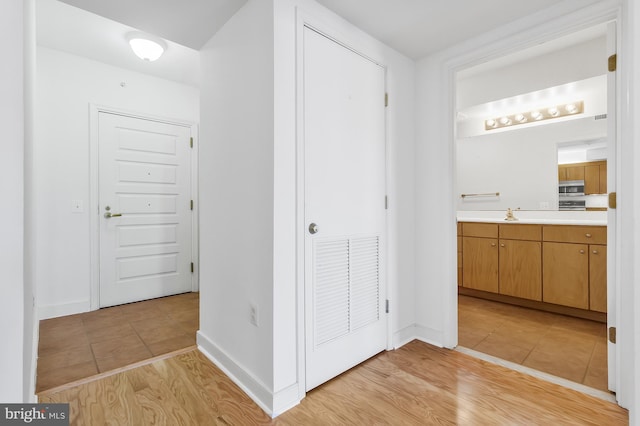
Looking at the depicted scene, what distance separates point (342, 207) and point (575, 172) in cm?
278

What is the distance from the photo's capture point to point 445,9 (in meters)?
1.85

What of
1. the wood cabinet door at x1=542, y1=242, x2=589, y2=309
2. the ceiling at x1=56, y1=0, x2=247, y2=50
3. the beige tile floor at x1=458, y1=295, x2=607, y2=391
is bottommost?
the beige tile floor at x1=458, y1=295, x2=607, y2=391

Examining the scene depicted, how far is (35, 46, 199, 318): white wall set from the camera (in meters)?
2.82

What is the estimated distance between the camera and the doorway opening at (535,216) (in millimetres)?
2447

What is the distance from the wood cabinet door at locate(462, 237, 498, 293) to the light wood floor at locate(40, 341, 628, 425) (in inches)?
59.1

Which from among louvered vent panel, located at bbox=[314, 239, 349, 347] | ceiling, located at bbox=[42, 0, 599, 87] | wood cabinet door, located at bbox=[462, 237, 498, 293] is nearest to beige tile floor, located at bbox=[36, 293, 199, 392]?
louvered vent panel, located at bbox=[314, 239, 349, 347]

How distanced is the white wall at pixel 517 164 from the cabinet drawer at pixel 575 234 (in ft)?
1.67

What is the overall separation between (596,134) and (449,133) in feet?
6.24

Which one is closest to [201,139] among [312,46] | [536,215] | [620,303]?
[312,46]

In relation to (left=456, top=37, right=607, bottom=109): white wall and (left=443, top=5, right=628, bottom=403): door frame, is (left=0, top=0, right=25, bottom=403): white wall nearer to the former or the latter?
(left=443, top=5, right=628, bottom=403): door frame

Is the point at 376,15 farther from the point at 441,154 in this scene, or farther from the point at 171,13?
the point at 171,13

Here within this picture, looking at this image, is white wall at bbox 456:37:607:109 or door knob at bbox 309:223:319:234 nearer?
door knob at bbox 309:223:319:234

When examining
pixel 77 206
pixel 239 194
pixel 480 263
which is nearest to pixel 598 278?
pixel 480 263

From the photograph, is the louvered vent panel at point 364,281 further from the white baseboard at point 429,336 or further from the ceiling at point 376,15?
the ceiling at point 376,15
